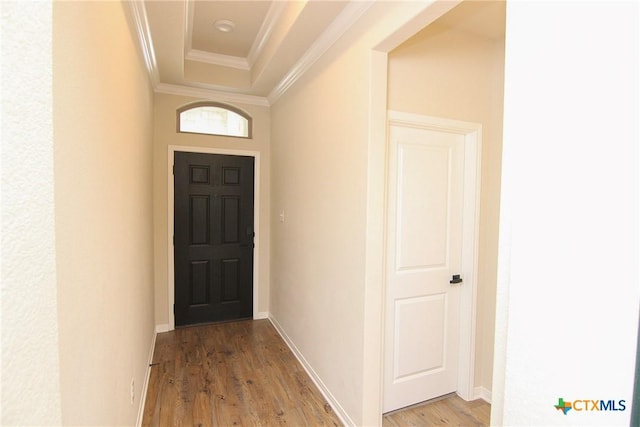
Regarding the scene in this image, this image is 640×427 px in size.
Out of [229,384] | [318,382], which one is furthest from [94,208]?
[318,382]

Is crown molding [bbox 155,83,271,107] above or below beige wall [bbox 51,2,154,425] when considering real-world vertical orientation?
above

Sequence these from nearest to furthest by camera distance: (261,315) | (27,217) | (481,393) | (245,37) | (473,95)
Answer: (27,217)
(473,95)
(481,393)
(245,37)
(261,315)

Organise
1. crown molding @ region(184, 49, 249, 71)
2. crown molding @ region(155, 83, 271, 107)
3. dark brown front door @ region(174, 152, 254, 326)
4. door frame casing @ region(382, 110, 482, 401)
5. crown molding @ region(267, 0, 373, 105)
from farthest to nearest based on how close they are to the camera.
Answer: dark brown front door @ region(174, 152, 254, 326), crown molding @ region(155, 83, 271, 107), crown molding @ region(184, 49, 249, 71), door frame casing @ region(382, 110, 482, 401), crown molding @ region(267, 0, 373, 105)

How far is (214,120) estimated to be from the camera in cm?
379

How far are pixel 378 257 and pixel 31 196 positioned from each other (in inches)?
66.2

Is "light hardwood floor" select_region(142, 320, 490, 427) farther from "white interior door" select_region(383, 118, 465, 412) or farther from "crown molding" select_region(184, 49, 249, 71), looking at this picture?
"crown molding" select_region(184, 49, 249, 71)

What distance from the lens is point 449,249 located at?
7.80 ft

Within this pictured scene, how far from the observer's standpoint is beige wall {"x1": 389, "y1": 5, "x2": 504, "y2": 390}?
212cm

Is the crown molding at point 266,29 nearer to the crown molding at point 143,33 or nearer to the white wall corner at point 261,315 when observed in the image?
the crown molding at point 143,33

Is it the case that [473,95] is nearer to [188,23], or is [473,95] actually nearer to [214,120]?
[188,23]

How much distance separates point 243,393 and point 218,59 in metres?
3.18

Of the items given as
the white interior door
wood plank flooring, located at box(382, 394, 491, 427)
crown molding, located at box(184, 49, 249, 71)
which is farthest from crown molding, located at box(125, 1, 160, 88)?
wood plank flooring, located at box(382, 394, 491, 427)

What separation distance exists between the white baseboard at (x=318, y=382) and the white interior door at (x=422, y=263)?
307 mm

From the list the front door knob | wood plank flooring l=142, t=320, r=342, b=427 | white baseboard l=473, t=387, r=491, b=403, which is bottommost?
wood plank flooring l=142, t=320, r=342, b=427
